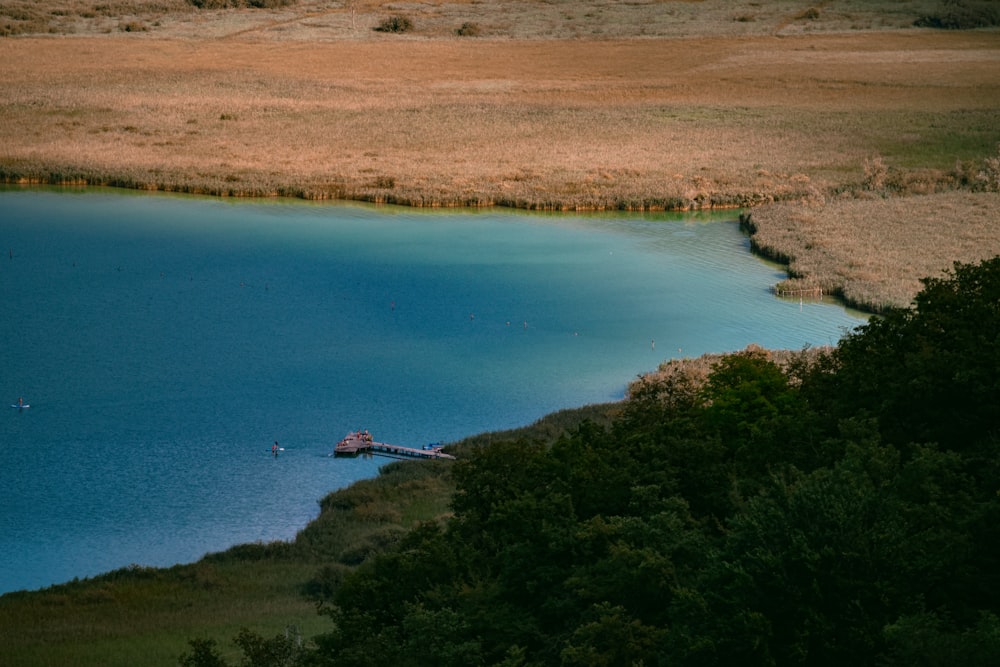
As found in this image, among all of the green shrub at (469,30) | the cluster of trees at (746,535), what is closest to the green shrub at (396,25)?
the green shrub at (469,30)

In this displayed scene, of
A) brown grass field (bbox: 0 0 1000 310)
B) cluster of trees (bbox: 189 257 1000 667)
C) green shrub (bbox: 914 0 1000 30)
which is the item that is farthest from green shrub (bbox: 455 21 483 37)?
cluster of trees (bbox: 189 257 1000 667)

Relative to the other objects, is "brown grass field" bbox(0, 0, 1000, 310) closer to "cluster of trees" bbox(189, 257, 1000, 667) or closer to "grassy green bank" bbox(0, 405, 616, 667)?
"grassy green bank" bbox(0, 405, 616, 667)

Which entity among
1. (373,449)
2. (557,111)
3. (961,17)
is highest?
(961,17)

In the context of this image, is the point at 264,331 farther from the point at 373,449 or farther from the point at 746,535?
the point at 746,535

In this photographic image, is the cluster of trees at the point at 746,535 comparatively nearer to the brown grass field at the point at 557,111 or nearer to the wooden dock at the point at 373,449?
the wooden dock at the point at 373,449

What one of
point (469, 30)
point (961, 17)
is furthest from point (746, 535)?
point (961, 17)

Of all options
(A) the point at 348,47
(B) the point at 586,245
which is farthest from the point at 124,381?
(A) the point at 348,47

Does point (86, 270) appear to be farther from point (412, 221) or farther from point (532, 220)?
point (532, 220)
